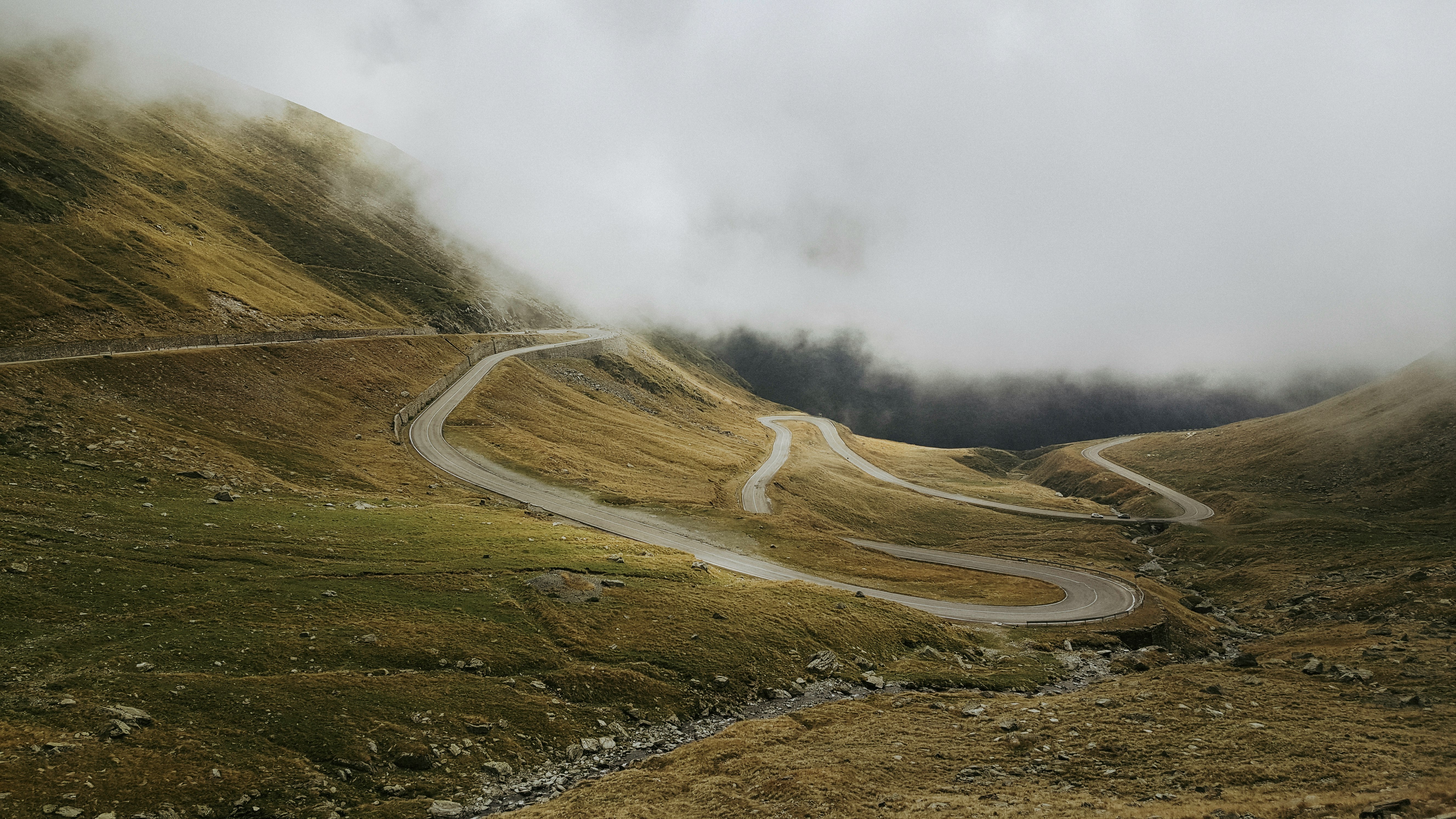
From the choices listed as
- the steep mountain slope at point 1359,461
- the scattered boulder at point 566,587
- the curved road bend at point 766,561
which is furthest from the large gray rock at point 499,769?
the steep mountain slope at point 1359,461

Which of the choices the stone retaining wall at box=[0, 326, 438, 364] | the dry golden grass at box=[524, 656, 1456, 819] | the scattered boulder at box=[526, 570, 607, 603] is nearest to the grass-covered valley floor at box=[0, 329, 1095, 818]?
the scattered boulder at box=[526, 570, 607, 603]

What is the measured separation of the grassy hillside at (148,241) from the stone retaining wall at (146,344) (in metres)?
3.31

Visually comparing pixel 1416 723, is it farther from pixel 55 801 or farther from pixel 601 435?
pixel 601 435

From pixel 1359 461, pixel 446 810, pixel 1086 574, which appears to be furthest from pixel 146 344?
pixel 1359 461

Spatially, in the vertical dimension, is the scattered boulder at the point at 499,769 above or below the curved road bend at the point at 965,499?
below

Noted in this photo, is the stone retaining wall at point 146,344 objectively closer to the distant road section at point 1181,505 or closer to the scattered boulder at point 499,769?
the scattered boulder at point 499,769

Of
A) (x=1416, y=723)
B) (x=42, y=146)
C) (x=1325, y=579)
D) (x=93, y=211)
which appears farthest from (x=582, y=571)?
(x=42, y=146)

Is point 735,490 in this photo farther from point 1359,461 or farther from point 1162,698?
point 1359,461

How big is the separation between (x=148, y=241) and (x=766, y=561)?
114 metres

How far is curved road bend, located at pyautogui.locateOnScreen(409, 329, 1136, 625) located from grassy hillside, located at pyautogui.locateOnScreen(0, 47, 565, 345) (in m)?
38.2

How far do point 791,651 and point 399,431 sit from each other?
74.3 m

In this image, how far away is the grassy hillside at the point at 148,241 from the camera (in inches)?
3260

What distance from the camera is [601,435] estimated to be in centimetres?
Result: 12644

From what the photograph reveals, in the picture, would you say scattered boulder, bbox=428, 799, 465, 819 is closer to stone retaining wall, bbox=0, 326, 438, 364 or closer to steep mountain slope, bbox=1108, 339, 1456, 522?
stone retaining wall, bbox=0, 326, 438, 364
